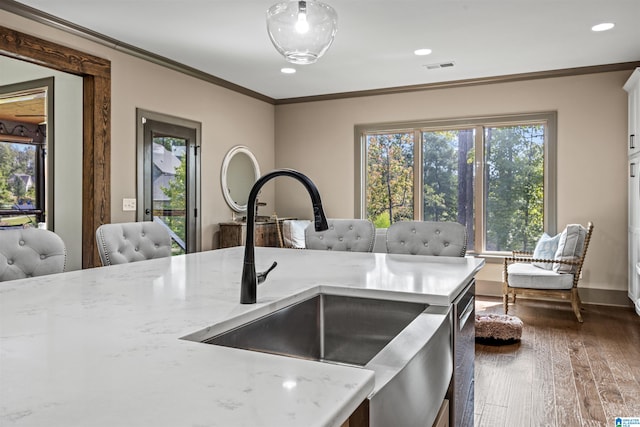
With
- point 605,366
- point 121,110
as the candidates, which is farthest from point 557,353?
point 121,110

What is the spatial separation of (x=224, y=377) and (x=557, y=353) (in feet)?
11.4

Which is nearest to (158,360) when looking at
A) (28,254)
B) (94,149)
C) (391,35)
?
(28,254)

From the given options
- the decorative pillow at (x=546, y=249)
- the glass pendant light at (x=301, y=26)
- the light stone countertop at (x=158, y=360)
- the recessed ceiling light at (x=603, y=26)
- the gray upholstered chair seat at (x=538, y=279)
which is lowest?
the gray upholstered chair seat at (x=538, y=279)

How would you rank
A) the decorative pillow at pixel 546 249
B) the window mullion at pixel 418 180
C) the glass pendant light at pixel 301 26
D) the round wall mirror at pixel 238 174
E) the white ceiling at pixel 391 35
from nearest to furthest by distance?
the glass pendant light at pixel 301 26 < the white ceiling at pixel 391 35 < the decorative pillow at pixel 546 249 < the round wall mirror at pixel 238 174 < the window mullion at pixel 418 180

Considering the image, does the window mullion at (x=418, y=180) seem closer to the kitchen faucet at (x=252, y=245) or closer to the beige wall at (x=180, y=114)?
the beige wall at (x=180, y=114)

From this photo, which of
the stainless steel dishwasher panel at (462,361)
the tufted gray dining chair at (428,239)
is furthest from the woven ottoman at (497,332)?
the stainless steel dishwasher panel at (462,361)

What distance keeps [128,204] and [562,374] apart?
3857 mm

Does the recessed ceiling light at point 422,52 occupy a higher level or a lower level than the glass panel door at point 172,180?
higher

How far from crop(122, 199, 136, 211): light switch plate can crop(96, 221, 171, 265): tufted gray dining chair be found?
196cm

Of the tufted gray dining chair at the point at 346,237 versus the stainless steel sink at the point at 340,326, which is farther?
the tufted gray dining chair at the point at 346,237

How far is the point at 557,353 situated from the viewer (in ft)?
11.4

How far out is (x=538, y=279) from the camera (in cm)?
451

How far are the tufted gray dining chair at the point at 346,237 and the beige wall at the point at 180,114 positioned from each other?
7.64 feet

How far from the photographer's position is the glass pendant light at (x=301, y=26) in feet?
7.97
